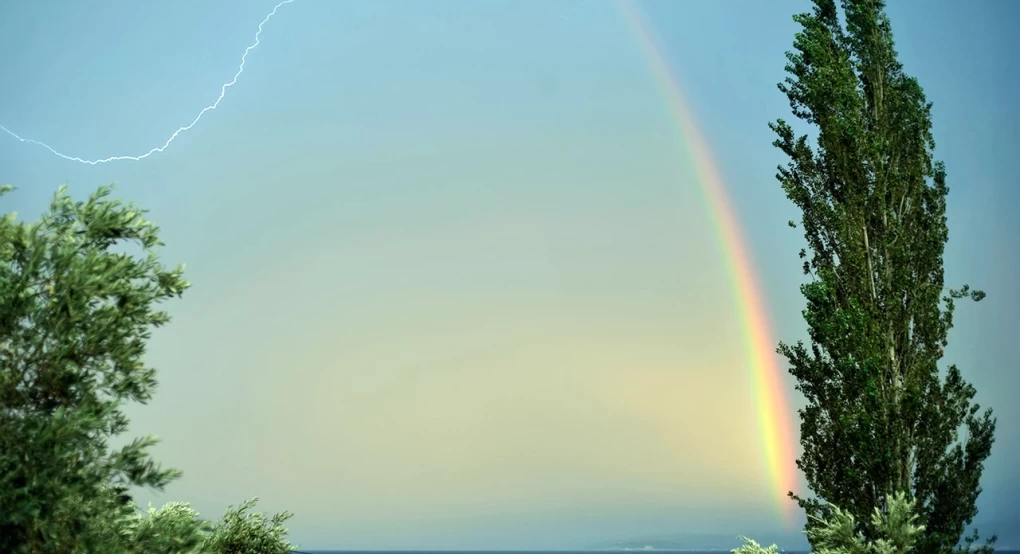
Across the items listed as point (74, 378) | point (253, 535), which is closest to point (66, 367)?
point (74, 378)

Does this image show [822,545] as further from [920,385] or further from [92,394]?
[92,394]

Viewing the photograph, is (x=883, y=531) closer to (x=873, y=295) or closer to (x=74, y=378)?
(x=873, y=295)

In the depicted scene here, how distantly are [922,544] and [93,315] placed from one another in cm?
1724

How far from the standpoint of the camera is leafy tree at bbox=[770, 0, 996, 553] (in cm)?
2008

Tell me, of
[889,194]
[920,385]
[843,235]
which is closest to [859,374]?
[920,385]

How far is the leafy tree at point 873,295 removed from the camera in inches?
790

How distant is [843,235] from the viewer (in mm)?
21906

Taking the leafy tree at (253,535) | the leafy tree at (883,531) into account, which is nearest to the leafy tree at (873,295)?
the leafy tree at (883,531)

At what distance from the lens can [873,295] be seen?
21531 mm

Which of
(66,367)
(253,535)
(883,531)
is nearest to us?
(66,367)

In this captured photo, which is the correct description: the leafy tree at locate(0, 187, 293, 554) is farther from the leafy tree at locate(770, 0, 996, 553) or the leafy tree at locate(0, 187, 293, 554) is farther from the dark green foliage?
the leafy tree at locate(770, 0, 996, 553)

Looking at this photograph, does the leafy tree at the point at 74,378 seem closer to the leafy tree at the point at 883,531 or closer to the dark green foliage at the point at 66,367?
the dark green foliage at the point at 66,367

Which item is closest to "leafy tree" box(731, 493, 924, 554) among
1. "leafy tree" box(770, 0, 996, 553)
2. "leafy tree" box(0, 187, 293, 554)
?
"leafy tree" box(770, 0, 996, 553)

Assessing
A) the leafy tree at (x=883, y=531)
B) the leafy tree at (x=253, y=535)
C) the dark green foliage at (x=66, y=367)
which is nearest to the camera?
the dark green foliage at (x=66, y=367)
